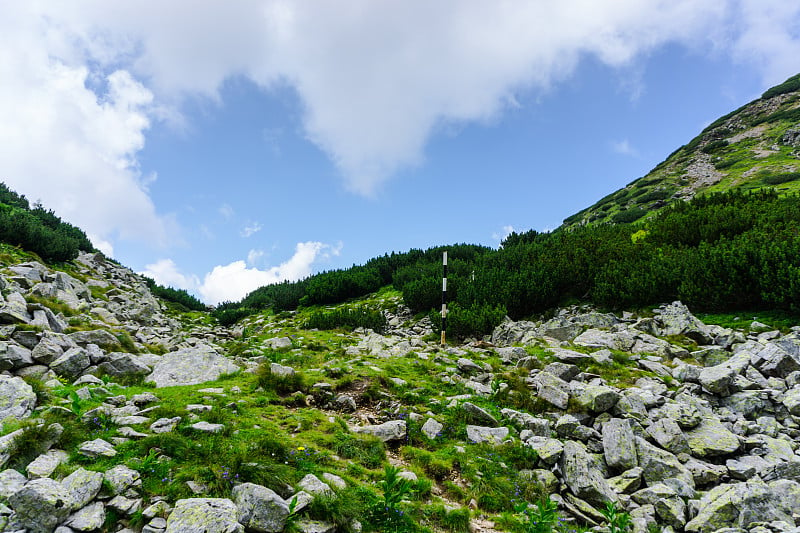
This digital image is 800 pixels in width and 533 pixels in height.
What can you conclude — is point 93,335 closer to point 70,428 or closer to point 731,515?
point 70,428

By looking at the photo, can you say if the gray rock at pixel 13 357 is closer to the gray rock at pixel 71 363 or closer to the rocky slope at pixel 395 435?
the rocky slope at pixel 395 435

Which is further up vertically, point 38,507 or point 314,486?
point 38,507

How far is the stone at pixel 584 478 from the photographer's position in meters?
4.97

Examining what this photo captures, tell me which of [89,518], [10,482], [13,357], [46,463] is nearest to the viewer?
[89,518]

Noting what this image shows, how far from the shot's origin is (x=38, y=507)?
3322 mm

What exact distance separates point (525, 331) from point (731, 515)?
9.52 m

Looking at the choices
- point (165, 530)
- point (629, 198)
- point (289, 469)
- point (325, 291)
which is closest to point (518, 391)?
point (289, 469)

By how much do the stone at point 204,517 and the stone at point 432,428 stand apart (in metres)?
3.49

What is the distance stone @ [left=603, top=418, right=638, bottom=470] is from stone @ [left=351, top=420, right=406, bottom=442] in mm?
3017

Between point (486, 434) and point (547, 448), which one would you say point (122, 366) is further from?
point (547, 448)

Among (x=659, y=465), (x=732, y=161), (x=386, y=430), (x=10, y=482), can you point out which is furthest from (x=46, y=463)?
(x=732, y=161)

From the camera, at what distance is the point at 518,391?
786 centimetres

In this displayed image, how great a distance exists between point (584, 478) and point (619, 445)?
3.32ft

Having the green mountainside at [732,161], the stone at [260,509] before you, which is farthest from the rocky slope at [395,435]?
the green mountainside at [732,161]
